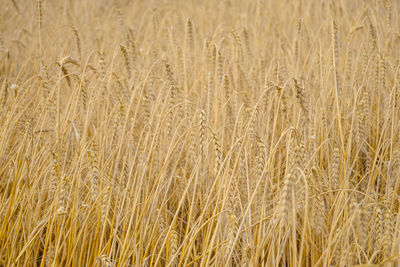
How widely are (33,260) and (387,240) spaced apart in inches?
55.1

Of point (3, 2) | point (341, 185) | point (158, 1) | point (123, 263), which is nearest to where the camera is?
point (123, 263)

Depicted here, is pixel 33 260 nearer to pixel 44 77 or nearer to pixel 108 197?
pixel 108 197

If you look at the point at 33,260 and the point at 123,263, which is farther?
the point at 33,260

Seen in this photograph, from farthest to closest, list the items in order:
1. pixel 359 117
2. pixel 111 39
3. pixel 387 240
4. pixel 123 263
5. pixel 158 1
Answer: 1. pixel 158 1
2. pixel 111 39
3. pixel 359 117
4. pixel 123 263
5. pixel 387 240

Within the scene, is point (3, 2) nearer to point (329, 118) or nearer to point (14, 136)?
point (14, 136)

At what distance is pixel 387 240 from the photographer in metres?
1.00

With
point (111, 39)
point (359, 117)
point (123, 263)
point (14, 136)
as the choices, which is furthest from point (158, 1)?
point (123, 263)

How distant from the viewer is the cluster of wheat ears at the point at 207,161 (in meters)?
1.13

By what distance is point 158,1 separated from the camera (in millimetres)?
5863

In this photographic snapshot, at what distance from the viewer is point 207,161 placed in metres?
1.56

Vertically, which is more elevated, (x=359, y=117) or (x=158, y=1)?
(x=158, y=1)

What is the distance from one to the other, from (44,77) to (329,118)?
1.71m

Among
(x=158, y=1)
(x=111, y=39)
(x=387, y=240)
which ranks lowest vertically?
(x=387, y=240)

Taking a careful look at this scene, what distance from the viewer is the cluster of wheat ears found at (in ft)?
3.70
